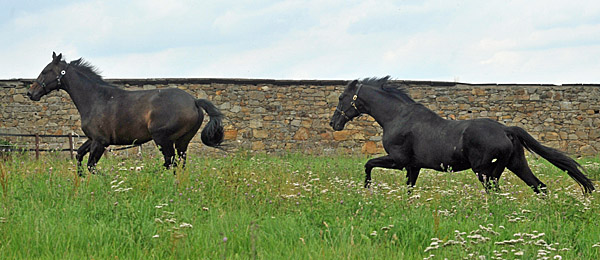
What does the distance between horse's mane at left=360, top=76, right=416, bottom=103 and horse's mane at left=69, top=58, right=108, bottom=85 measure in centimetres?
369

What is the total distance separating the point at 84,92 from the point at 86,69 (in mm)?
390

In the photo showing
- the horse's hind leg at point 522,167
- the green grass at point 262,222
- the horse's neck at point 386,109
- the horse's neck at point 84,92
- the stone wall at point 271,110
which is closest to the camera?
the green grass at point 262,222

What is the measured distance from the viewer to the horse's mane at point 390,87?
708 centimetres

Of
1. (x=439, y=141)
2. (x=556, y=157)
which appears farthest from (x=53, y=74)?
(x=556, y=157)

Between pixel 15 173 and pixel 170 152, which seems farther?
pixel 170 152

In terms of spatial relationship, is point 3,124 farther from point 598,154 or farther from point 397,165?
point 598,154

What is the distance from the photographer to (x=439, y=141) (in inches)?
248

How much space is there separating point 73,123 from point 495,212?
1119 cm

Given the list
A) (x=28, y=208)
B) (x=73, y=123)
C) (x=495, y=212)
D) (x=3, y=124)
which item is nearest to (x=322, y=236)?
(x=495, y=212)

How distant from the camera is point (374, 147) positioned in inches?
534

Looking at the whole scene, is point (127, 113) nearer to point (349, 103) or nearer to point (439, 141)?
point (349, 103)

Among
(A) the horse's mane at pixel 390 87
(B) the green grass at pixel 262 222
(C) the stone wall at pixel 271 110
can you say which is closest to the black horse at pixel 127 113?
(B) the green grass at pixel 262 222

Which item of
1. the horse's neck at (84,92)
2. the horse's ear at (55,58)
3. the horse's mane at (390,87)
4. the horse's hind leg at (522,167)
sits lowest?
the horse's hind leg at (522,167)

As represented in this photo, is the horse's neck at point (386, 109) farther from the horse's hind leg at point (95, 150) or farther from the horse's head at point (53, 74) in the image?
the horse's head at point (53, 74)
